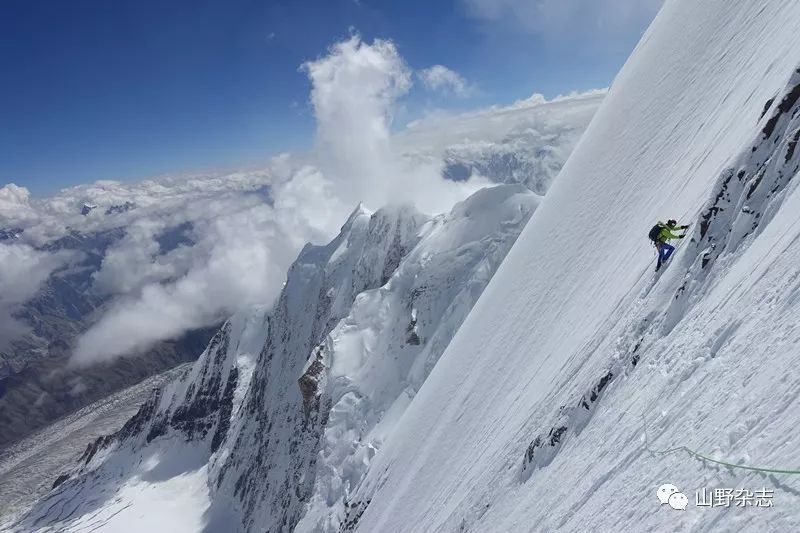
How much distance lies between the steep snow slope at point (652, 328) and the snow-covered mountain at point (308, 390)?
26.9m

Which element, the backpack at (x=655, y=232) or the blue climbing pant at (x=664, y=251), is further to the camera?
the blue climbing pant at (x=664, y=251)

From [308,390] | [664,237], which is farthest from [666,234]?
[308,390]

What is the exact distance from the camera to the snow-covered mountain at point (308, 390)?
63.9 m

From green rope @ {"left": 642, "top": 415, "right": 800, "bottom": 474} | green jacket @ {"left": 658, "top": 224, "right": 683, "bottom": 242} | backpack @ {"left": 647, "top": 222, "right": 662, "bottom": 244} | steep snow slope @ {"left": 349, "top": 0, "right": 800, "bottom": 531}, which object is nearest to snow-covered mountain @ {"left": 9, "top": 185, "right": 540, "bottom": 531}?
steep snow slope @ {"left": 349, "top": 0, "right": 800, "bottom": 531}

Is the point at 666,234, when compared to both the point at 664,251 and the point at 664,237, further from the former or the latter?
the point at 664,251

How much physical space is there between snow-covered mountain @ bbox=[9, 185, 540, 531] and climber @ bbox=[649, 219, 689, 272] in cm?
3734

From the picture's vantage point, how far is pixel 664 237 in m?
13.0

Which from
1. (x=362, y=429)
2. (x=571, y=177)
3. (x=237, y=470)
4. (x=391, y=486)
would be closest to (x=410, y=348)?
(x=362, y=429)

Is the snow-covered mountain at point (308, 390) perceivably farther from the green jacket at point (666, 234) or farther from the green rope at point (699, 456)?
the green rope at point (699, 456)

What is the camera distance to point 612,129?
27609 millimetres

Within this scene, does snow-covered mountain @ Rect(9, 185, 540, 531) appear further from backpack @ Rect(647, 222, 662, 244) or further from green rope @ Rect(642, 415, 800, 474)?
green rope @ Rect(642, 415, 800, 474)

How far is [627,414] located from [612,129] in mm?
21647

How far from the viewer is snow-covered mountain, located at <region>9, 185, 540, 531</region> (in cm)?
6388

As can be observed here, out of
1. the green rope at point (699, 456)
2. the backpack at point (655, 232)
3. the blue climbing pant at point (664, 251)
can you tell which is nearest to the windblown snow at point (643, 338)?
the green rope at point (699, 456)
